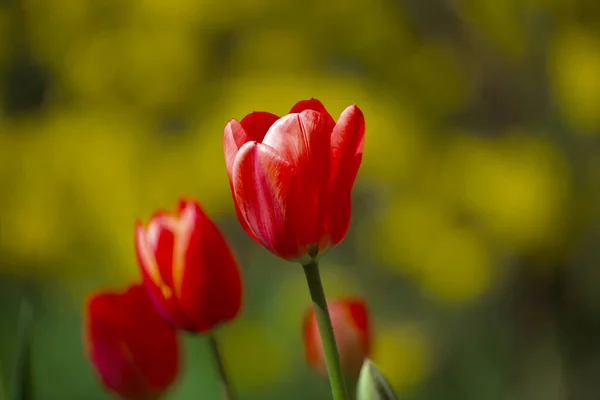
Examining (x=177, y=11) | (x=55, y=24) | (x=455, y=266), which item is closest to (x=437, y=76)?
(x=455, y=266)

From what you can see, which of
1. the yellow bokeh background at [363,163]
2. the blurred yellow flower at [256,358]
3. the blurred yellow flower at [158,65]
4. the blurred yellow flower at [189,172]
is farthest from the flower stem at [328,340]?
the blurred yellow flower at [158,65]

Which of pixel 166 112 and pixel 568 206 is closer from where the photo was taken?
pixel 568 206

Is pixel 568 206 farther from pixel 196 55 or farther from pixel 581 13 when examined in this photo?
pixel 196 55

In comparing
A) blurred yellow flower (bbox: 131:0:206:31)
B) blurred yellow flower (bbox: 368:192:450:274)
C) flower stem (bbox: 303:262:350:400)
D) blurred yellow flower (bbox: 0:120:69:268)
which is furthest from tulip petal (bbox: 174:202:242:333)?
blurred yellow flower (bbox: 0:120:69:268)

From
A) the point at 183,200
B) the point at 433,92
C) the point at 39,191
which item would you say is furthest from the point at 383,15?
the point at 183,200

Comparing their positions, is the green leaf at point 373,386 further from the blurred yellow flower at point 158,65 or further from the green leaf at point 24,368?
the blurred yellow flower at point 158,65
